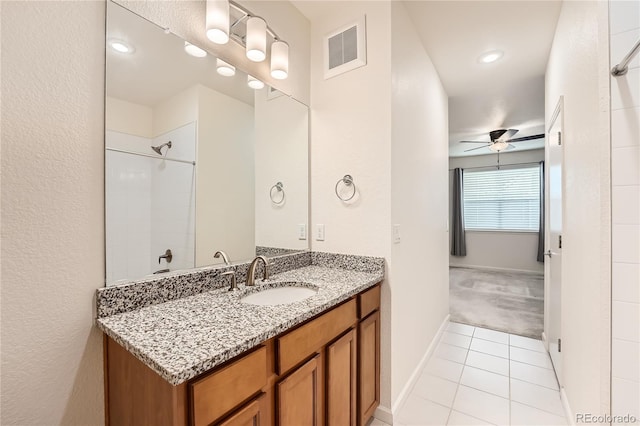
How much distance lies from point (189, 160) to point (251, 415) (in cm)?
109

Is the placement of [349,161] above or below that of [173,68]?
below

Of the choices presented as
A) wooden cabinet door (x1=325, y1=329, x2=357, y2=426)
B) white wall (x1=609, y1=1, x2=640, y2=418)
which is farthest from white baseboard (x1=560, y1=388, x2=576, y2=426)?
wooden cabinet door (x1=325, y1=329, x2=357, y2=426)

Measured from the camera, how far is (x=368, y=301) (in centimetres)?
152

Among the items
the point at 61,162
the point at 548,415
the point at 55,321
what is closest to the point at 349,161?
the point at 61,162

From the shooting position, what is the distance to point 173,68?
4.16 feet

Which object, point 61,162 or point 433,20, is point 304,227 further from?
point 433,20

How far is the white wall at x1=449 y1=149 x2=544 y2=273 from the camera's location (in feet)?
18.0

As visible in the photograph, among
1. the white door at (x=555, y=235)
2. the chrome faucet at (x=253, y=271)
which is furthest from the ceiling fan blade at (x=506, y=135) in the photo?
the chrome faucet at (x=253, y=271)

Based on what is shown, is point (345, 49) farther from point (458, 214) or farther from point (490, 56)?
point (458, 214)

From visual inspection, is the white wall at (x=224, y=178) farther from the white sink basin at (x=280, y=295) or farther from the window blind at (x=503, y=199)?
the window blind at (x=503, y=199)

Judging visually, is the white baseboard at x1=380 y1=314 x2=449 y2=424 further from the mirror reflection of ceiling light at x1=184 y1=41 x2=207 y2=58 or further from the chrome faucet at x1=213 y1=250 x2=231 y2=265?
the mirror reflection of ceiling light at x1=184 y1=41 x2=207 y2=58

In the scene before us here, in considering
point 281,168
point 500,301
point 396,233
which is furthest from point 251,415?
point 500,301

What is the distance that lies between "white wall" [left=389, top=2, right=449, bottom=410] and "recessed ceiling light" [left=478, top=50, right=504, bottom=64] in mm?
386

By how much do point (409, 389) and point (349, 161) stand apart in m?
1.60
